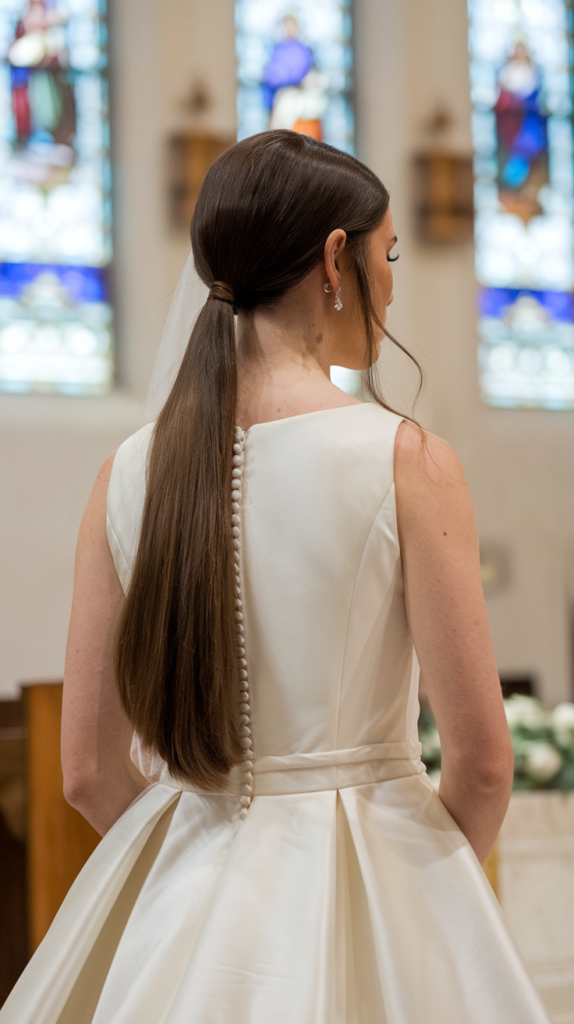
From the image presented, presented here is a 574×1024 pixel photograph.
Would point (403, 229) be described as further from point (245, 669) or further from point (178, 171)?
point (245, 669)

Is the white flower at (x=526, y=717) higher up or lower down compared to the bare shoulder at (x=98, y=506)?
lower down

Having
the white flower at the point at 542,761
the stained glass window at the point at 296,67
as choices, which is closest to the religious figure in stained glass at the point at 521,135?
the stained glass window at the point at 296,67

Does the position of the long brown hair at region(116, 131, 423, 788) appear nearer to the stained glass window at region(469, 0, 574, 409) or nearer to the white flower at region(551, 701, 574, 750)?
the white flower at region(551, 701, 574, 750)

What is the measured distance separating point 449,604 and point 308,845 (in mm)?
311

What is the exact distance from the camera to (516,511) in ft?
20.8

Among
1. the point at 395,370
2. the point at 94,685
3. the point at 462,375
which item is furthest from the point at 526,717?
the point at 462,375

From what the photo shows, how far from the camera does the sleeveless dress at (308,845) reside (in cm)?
105

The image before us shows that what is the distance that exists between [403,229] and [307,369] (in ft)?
17.3

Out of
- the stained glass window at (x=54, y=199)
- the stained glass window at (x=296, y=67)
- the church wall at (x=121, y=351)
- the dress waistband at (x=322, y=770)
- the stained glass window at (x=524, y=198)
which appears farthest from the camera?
the stained glass window at (x=524, y=198)

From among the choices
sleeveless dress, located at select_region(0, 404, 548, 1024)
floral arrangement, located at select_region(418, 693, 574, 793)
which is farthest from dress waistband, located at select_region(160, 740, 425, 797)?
floral arrangement, located at select_region(418, 693, 574, 793)

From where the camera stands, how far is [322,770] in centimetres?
117

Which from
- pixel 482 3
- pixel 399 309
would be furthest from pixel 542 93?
pixel 399 309

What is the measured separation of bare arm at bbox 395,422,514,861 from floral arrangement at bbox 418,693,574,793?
7.45 feet

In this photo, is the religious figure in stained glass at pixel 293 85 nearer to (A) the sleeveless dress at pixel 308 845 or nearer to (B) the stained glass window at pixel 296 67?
(B) the stained glass window at pixel 296 67
